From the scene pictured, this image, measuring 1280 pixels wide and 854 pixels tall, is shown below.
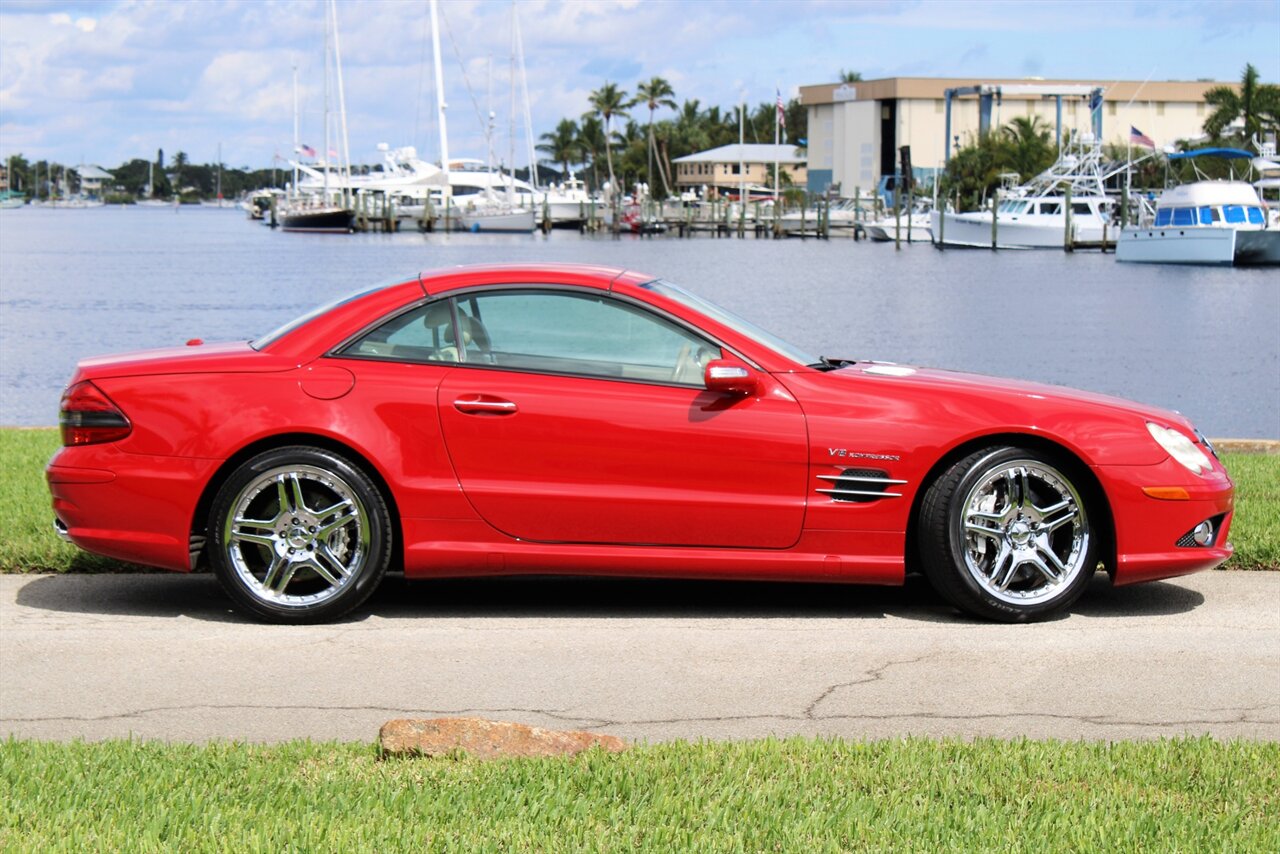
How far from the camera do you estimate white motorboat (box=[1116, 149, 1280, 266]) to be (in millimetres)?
64875

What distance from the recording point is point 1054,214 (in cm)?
7919

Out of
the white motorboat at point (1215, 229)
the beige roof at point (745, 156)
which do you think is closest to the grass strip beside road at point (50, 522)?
the white motorboat at point (1215, 229)

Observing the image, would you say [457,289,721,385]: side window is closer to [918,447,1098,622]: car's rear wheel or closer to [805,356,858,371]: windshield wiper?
[805,356,858,371]: windshield wiper

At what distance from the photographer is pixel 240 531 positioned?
666cm

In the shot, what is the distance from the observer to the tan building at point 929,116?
123 m

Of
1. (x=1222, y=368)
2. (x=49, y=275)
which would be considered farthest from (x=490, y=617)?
(x=49, y=275)

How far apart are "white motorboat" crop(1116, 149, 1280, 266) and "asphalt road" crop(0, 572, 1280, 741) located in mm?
61177

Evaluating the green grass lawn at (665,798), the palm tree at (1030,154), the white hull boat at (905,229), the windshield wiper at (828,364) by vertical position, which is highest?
the palm tree at (1030,154)

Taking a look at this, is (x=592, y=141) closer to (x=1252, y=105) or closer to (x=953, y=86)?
(x=953, y=86)

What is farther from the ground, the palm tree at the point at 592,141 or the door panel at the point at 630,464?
the palm tree at the point at 592,141

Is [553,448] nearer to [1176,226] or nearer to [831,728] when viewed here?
[831,728]

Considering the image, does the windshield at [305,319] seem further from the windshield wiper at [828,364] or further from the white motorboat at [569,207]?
the white motorboat at [569,207]

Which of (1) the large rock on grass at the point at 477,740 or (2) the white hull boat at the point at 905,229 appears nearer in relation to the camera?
(1) the large rock on grass at the point at 477,740

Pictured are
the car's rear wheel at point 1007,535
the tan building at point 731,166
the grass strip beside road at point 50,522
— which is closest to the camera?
the car's rear wheel at point 1007,535
